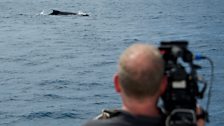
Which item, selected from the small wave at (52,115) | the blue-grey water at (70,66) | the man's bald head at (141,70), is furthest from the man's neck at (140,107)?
the small wave at (52,115)

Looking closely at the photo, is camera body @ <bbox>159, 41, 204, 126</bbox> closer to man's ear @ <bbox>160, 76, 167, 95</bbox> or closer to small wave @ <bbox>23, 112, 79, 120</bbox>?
man's ear @ <bbox>160, 76, 167, 95</bbox>

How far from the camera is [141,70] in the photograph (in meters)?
3.86

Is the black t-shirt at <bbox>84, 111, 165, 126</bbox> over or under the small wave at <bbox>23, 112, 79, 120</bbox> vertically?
over

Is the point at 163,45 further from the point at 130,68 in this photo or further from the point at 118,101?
the point at 118,101

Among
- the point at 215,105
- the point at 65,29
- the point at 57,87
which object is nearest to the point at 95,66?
the point at 57,87

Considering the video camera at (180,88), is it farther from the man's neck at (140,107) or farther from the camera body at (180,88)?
the man's neck at (140,107)

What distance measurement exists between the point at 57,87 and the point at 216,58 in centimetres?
1152

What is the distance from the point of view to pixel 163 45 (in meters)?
4.18

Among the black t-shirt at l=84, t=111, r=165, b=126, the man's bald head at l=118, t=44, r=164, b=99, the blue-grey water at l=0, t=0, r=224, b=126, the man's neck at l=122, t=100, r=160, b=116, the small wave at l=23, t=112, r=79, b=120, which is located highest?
the man's bald head at l=118, t=44, r=164, b=99

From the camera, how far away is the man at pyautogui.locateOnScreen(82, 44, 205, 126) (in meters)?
3.87

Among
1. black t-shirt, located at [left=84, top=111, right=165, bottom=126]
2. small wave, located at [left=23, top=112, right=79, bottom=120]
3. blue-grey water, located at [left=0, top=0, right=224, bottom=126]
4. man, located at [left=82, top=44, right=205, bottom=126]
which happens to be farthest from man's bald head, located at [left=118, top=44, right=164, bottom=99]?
small wave, located at [left=23, top=112, right=79, bottom=120]

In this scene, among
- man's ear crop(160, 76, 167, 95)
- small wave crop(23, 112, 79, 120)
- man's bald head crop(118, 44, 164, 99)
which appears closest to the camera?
man's bald head crop(118, 44, 164, 99)

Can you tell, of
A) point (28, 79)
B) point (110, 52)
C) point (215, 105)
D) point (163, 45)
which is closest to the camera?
point (163, 45)

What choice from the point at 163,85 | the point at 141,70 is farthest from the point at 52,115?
the point at 141,70
